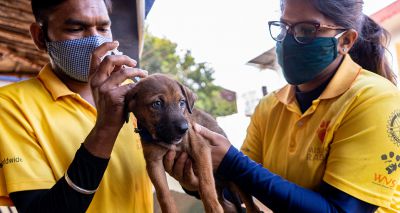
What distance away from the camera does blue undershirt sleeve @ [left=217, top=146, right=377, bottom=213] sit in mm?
2074

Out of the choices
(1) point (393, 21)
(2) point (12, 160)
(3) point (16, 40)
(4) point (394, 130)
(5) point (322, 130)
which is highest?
(4) point (394, 130)

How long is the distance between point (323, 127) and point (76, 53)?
4.42 feet

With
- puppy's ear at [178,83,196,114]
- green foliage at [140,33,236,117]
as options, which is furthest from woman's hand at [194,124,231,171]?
green foliage at [140,33,236,117]

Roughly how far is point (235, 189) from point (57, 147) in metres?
1.20

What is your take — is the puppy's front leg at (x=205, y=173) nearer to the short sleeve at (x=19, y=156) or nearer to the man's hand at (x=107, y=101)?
the man's hand at (x=107, y=101)

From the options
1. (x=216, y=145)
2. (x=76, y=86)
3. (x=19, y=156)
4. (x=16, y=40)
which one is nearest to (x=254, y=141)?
(x=216, y=145)

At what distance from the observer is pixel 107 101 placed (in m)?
1.93

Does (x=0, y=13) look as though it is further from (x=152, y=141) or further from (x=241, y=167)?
(x=241, y=167)

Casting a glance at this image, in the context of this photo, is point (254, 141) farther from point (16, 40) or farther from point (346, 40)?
point (16, 40)

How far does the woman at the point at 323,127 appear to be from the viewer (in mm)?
2047

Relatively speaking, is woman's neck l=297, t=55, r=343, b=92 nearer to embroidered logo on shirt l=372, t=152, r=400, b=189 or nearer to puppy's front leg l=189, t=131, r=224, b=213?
embroidered logo on shirt l=372, t=152, r=400, b=189

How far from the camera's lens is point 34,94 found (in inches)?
87.9

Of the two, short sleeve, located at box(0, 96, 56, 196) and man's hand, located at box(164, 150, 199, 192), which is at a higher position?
short sleeve, located at box(0, 96, 56, 196)

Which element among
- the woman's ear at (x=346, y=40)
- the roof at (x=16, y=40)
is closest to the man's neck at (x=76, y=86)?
the woman's ear at (x=346, y=40)
